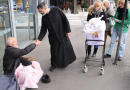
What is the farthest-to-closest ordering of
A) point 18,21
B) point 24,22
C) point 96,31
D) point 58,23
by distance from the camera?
point 24,22 < point 18,21 < point 58,23 < point 96,31

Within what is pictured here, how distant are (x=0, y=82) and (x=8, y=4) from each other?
7.76ft

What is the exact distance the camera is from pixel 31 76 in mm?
2902

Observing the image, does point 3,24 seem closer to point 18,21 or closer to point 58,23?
point 18,21

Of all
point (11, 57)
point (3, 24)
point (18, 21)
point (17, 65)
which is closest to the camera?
point (11, 57)

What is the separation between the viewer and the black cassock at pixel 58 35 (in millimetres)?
3627

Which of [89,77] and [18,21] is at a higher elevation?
[18,21]

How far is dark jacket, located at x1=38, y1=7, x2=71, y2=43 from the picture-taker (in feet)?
11.9

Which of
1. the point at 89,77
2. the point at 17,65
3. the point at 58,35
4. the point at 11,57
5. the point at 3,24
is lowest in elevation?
the point at 89,77

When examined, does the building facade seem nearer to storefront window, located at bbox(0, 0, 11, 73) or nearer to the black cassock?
storefront window, located at bbox(0, 0, 11, 73)

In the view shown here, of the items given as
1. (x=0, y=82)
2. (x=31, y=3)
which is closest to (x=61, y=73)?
(x=0, y=82)

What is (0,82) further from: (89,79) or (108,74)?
(108,74)

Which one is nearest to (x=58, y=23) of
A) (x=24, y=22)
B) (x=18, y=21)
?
(x=18, y=21)

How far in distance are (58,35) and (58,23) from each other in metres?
0.30

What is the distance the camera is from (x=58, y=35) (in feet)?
12.3
